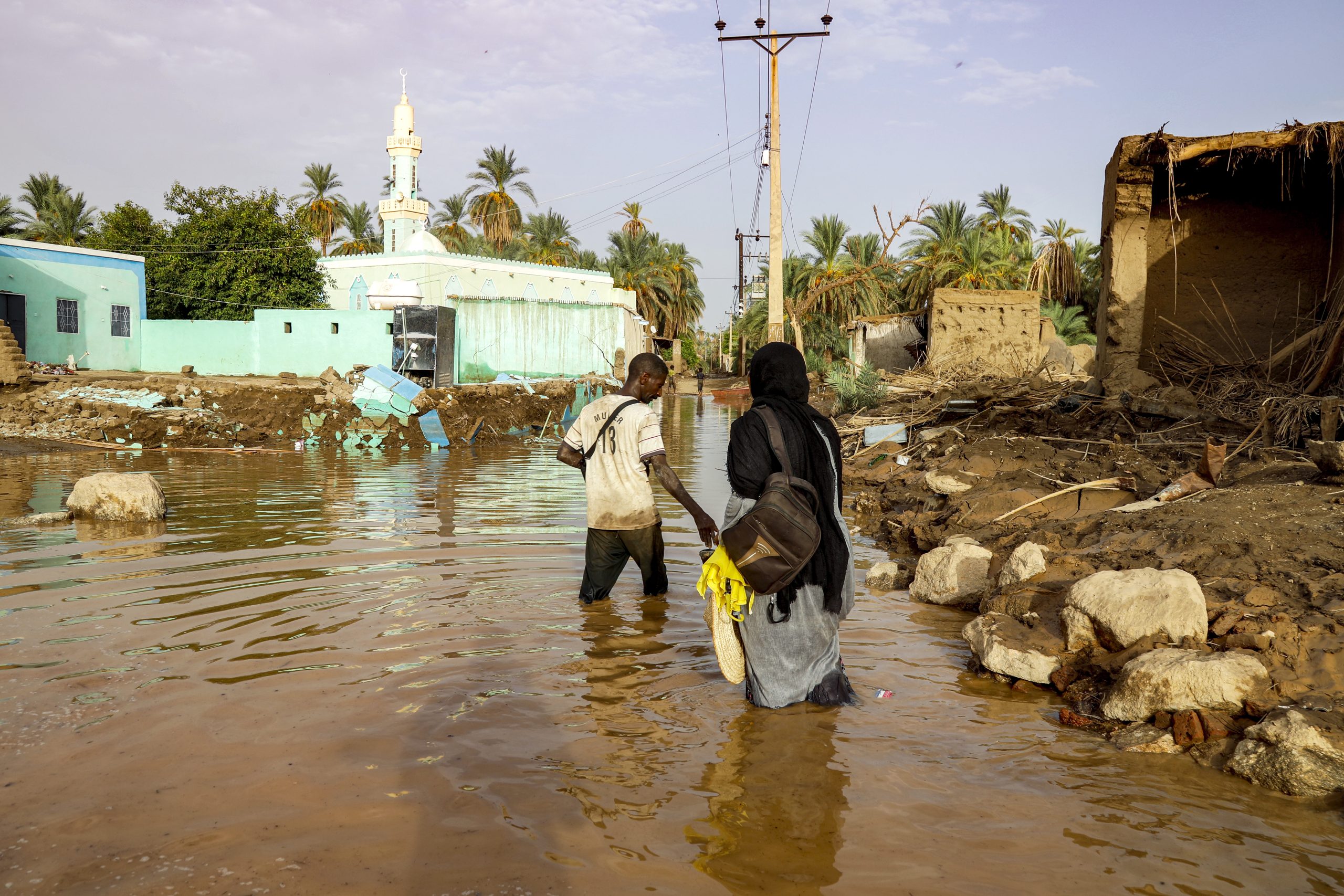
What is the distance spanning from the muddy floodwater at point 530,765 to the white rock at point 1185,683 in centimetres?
27

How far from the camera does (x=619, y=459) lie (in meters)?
5.60

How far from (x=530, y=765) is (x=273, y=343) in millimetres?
23060

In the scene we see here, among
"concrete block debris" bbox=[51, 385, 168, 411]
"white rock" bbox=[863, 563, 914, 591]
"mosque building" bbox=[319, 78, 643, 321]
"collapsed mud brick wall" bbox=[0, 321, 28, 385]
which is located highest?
"mosque building" bbox=[319, 78, 643, 321]

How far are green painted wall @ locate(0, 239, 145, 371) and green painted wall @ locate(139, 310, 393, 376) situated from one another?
→ 789 millimetres

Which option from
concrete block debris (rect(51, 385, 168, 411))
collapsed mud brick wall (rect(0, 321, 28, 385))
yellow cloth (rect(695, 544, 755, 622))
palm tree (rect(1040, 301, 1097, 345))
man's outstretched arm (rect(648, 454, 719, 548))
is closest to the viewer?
yellow cloth (rect(695, 544, 755, 622))

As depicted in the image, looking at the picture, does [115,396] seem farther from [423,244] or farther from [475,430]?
[423,244]

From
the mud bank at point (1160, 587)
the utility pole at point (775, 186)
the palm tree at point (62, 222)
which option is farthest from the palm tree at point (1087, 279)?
the palm tree at point (62, 222)

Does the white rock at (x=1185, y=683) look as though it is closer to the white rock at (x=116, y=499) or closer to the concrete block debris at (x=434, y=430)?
the white rock at (x=116, y=499)

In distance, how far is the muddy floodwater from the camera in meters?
2.91

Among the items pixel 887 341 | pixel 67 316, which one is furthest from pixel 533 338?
pixel 67 316

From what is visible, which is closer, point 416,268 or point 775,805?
point 775,805

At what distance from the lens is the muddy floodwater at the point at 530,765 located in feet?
9.56

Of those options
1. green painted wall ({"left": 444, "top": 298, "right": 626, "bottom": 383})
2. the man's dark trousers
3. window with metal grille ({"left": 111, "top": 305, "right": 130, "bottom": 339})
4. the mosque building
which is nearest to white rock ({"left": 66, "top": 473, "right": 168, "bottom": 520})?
the man's dark trousers

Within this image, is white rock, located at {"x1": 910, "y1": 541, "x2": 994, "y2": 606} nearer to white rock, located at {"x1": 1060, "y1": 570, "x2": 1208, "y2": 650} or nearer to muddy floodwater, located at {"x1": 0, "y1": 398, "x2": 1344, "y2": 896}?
muddy floodwater, located at {"x1": 0, "y1": 398, "x2": 1344, "y2": 896}
